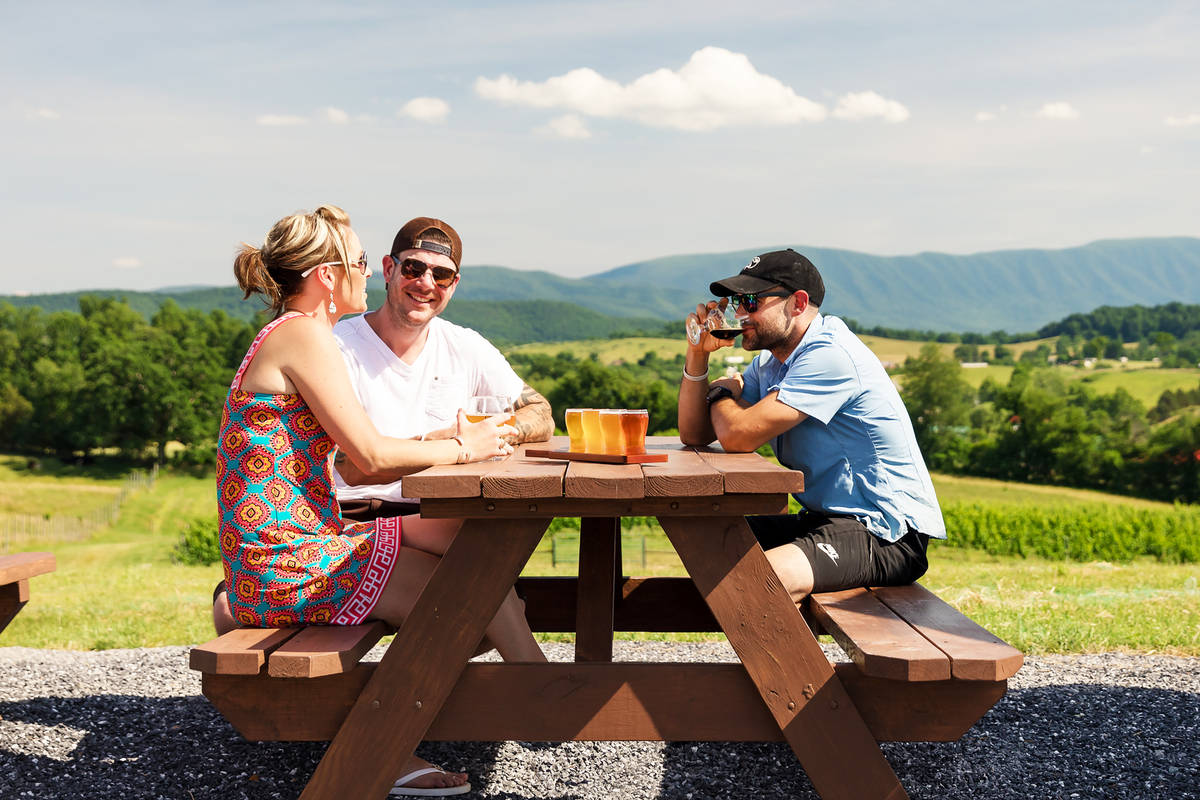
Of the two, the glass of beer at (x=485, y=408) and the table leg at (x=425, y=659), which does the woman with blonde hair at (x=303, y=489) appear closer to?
the glass of beer at (x=485, y=408)

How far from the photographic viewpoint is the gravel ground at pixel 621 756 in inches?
159

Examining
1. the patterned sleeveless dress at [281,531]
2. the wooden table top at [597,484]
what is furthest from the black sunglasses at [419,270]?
the wooden table top at [597,484]

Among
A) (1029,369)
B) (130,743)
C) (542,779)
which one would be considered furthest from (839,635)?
(1029,369)

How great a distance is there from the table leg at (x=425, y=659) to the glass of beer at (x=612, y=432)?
52 centimetres

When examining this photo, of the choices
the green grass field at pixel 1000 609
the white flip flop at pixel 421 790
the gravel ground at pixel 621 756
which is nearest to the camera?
the white flip flop at pixel 421 790

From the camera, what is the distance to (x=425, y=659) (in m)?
3.03

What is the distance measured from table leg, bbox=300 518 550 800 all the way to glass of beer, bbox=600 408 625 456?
524 mm

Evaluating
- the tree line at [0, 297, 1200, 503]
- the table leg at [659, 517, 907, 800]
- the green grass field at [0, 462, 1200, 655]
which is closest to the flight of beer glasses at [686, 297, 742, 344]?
the table leg at [659, 517, 907, 800]

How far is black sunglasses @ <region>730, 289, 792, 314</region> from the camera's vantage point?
160 inches

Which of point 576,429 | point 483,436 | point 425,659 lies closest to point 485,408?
point 483,436

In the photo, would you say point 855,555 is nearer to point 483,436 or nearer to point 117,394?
point 483,436

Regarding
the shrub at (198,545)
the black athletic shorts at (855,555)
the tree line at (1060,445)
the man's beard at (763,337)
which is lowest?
the tree line at (1060,445)

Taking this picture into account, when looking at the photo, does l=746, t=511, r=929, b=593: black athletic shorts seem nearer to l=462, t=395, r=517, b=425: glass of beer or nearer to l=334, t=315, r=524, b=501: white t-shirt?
l=462, t=395, r=517, b=425: glass of beer

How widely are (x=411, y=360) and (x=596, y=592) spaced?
52.6 inches
